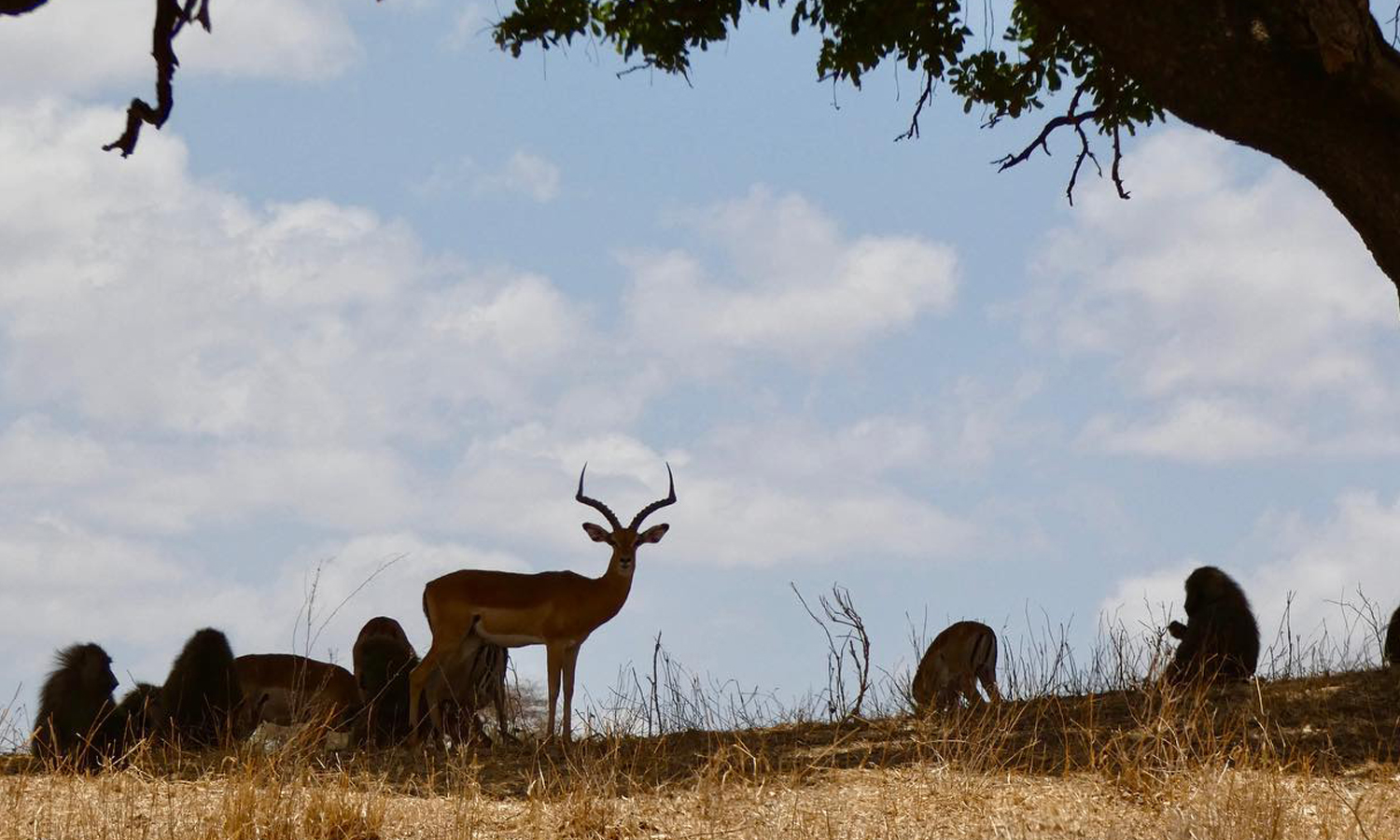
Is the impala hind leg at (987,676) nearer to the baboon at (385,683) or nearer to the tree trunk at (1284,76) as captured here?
the baboon at (385,683)

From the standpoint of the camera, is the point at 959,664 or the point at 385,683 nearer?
the point at 959,664

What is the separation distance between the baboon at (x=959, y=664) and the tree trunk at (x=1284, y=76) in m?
5.56

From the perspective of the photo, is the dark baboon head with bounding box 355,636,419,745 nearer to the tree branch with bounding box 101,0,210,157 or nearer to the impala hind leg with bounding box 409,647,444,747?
the impala hind leg with bounding box 409,647,444,747

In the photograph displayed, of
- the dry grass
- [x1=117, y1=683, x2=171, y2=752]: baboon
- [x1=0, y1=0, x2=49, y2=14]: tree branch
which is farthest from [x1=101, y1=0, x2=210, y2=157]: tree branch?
[x1=117, y1=683, x2=171, y2=752]: baboon

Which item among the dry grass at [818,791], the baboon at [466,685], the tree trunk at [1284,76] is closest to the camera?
the dry grass at [818,791]

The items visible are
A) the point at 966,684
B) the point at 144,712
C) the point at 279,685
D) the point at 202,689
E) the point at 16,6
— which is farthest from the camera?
the point at 279,685

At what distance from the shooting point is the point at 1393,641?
1354 cm

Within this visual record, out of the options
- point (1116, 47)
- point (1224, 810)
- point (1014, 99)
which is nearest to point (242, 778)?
point (1224, 810)

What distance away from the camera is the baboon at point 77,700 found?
11648mm

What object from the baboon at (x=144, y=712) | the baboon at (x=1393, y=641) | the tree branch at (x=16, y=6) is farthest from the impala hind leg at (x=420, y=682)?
the baboon at (x=1393, y=641)

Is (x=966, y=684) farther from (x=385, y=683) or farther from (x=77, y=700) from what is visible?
(x=77, y=700)

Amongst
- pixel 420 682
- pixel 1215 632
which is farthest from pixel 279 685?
pixel 1215 632

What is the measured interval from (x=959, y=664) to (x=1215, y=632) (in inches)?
77.6

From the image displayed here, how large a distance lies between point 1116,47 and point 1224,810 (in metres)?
3.65
